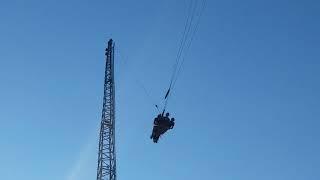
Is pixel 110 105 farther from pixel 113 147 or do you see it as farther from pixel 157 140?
Answer: pixel 157 140

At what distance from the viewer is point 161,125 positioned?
5444 cm

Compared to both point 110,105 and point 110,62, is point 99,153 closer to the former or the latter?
point 110,105

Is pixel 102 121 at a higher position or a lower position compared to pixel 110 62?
lower

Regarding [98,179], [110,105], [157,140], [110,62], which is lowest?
[157,140]

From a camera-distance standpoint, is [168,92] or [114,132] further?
[114,132]

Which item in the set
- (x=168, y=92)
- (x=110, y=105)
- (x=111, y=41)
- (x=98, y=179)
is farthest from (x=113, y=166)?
(x=111, y=41)

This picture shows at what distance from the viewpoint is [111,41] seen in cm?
8531

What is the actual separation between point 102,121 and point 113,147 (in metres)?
4.23

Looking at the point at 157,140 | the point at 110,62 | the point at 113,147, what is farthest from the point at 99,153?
the point at 157,140

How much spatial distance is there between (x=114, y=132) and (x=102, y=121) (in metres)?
2.20

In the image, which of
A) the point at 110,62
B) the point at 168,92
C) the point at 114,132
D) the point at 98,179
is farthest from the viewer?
the point at 110,62

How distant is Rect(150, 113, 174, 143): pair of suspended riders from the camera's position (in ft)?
179

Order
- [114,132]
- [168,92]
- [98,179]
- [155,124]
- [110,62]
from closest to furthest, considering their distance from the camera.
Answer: [155,124]
[168,92]
[98,179]
[114,132]
[110,62]

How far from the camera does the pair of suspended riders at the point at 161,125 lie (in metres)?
54.4
